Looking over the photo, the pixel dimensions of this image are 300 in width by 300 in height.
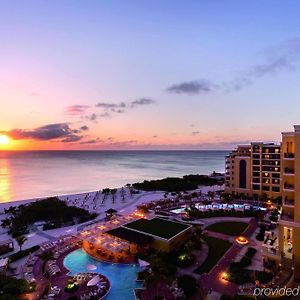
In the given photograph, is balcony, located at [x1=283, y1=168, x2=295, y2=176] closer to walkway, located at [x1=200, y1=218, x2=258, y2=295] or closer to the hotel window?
walkway, located at [x1=200, y1=218, x2=258, y2=295]

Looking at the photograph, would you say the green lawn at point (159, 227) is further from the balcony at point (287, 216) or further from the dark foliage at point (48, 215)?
the dark foliage at point (48, 215)

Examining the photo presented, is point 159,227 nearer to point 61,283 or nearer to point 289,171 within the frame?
point 61,283

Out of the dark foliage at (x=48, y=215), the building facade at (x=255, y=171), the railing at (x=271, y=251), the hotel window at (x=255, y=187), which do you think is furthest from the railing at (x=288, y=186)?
the hotel window at (x=255, y=187)

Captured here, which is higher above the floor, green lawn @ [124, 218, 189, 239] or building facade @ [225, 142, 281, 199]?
building facade @ [225, 142, 281, 199]

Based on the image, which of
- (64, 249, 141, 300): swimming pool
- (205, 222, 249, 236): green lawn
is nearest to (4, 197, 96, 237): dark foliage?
(64, 249, 141, 300): swimming pool

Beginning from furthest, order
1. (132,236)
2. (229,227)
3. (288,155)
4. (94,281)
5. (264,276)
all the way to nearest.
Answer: (229,227), (132,236), (288,155), (94,281), (264,276)

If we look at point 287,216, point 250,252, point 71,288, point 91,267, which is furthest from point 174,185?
point 71,288
